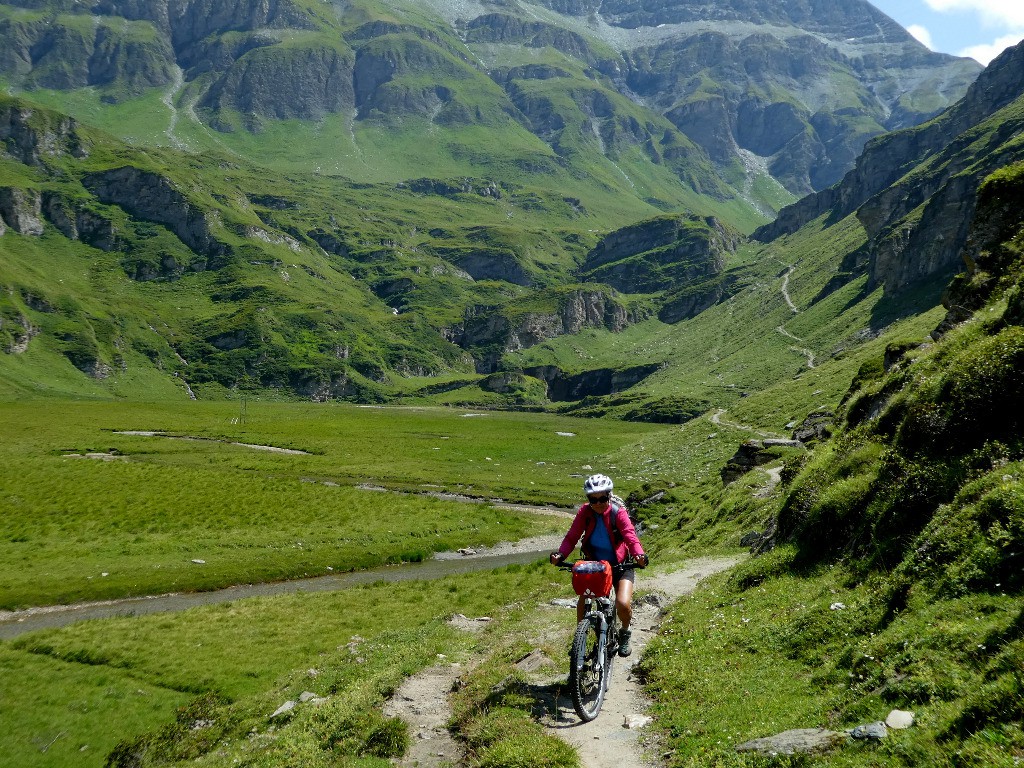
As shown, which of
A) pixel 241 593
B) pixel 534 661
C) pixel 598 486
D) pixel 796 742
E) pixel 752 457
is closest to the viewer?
pixel 796 742

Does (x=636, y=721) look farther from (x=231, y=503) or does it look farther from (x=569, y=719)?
(x=231, y=503)

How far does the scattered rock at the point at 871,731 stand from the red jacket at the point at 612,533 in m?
5.07

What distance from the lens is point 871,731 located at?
8.98m

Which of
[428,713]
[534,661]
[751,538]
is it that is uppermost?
[534,661]

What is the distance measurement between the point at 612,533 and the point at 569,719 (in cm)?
372

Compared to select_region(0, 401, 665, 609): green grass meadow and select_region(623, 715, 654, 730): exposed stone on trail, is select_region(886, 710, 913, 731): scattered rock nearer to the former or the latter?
select_region(623, 715, 654, 730): exposed stone on trail

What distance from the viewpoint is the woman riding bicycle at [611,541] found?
1375 centimetres

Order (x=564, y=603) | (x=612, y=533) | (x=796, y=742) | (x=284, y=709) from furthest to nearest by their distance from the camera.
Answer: (x=564, y=603)
(x=284, y=709)
(x=612, y=533)
(x=796, y=742)

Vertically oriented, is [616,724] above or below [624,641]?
below

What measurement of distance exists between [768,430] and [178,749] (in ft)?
305

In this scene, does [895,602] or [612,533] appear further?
[612,533]

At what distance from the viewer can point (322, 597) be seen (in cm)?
4003

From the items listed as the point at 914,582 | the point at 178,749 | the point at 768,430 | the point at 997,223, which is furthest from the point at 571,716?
the point at 768,430

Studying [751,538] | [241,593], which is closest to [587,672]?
[751,538]
